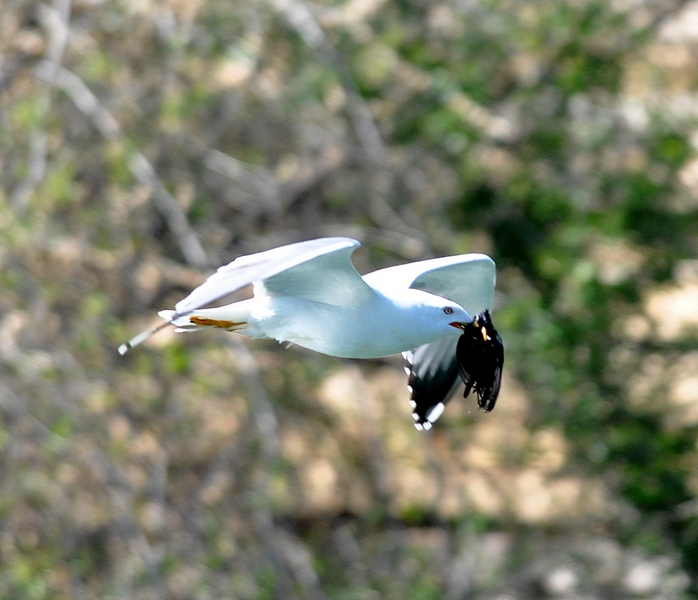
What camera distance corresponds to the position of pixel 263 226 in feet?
24.6

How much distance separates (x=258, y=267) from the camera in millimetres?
3203

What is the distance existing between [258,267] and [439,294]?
112 centimetres

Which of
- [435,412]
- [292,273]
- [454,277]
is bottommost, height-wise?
[292,273]

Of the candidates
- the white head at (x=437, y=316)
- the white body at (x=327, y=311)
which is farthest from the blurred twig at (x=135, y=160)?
the white head at (x=437, y=316)

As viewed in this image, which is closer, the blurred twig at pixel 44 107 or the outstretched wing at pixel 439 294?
the outstretched wing at pixel 439 294

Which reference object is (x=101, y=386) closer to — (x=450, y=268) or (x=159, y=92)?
(x=159, y=92)

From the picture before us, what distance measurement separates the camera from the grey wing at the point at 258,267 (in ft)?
9.86

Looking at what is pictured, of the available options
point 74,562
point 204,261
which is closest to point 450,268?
point 204,261

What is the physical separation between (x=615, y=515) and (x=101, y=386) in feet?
9.47

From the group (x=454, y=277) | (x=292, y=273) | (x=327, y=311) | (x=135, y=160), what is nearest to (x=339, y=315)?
(x=327, y=311)

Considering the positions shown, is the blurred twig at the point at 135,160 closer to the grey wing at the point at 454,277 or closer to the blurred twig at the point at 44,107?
the blurred twig at the point at 44,107

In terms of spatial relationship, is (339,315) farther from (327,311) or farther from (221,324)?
(221,324)

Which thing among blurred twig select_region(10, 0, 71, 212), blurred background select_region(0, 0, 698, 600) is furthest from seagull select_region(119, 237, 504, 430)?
blurred twig select_region(10, 0, 71, 212)

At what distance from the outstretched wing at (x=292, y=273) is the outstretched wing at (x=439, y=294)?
420 mm
